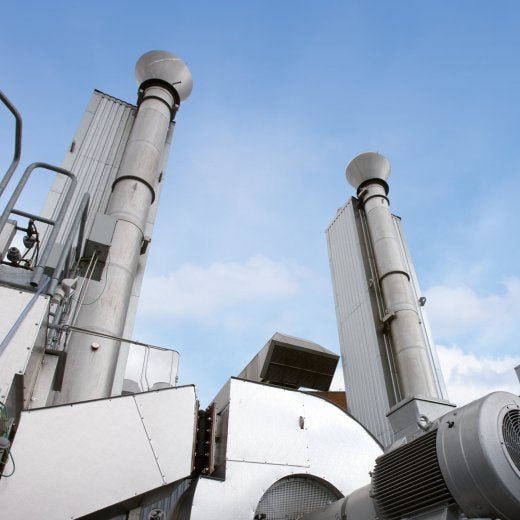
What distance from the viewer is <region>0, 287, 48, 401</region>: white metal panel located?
3666mm

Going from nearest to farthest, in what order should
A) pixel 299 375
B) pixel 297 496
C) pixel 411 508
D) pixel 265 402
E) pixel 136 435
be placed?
pixel 411 508
pixel 136 435
pixel 297 496
pixel 265 402
pixel 299 375

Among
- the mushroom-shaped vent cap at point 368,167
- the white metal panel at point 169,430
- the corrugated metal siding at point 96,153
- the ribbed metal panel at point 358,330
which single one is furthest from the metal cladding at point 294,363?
the mushroom-shaped vent cap at point 368,167

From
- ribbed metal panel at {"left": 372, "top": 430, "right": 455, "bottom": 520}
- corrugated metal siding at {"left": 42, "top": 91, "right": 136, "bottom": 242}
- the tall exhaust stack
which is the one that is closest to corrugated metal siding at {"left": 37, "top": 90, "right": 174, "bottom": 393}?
corrugated metal siding at {"left": 42, "top": 91, "right": 136, "bottom": 242}

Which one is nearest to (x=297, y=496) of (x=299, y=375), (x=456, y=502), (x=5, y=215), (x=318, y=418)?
(x=318, y=418)

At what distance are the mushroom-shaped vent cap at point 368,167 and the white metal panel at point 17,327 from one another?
1614 centimetres

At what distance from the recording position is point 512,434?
3.14m

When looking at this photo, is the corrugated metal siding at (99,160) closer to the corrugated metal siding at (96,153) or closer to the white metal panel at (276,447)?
the corrugated metal siding at (96,153)

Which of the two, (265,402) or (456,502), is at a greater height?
(265,402)

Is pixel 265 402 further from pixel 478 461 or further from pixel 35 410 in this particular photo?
pixel 478 461

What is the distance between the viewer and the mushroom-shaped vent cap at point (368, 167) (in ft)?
61.0

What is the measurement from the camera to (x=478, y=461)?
2926 mm

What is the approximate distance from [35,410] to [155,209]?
851cm

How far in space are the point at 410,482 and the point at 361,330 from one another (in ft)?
41.4

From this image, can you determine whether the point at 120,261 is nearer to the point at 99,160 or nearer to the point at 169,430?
the point at 99,160
